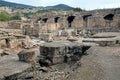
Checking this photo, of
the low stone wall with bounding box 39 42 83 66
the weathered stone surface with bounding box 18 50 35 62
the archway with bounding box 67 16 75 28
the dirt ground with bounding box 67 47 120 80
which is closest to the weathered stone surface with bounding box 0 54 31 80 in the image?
the weathered stone surface with bounding box 18 50 35 62

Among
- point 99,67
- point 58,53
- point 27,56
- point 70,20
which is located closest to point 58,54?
point 58,53

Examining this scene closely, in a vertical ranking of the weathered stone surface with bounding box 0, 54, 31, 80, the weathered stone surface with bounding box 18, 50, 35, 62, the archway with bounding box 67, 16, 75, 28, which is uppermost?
the archway with bounding box 67, 16, 75, 28

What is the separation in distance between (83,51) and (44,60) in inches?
82.4

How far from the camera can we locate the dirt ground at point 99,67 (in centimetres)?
784

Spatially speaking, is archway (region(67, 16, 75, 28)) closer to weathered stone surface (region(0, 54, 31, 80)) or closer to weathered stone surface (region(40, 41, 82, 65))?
weathered stone surface (region(40, 41, 82, 65))

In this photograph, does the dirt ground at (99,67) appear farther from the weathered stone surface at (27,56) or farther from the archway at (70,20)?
the archway at (70,20)

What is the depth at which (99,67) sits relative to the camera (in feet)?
28.8

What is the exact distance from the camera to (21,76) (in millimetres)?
8656

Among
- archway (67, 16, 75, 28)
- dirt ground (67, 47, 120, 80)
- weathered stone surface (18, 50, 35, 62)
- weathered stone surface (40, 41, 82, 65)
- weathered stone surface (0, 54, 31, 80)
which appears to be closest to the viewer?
dirt ground (67, 47, 120, 80)

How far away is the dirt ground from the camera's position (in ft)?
25.7

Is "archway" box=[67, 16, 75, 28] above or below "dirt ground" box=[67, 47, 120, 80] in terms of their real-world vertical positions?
above

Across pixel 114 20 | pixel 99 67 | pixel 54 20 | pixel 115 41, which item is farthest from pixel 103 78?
pixel 54 20

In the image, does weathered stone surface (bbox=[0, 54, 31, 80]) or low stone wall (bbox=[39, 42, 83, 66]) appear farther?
low stone wall (bbox=[39, 42, 83, 66])

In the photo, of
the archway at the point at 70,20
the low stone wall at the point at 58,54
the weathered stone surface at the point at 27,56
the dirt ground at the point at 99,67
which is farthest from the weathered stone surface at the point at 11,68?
the archway at the point at 70,20
